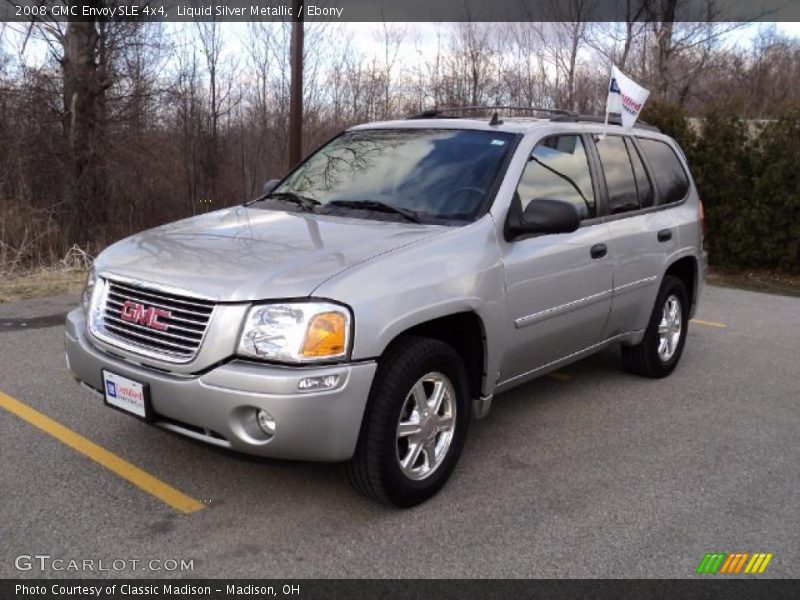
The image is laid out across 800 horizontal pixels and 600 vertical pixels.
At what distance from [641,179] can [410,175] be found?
1.99m

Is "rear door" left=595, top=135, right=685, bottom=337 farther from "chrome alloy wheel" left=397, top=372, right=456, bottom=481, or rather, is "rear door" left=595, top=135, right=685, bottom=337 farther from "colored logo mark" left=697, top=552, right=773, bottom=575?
"colored logo mark" left=697, top=552, right=773, bottom=575

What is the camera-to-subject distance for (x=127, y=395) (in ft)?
11.2

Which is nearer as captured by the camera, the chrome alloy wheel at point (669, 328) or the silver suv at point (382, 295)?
the silver suv at point (382, 295)

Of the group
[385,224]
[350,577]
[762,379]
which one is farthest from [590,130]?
[350,577]

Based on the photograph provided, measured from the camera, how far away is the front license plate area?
11.0 ft

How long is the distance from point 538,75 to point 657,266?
768 inches

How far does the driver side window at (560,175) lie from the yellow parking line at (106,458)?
2.32 metres

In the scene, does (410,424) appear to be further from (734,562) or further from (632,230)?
(632,230)

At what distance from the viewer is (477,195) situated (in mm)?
4094

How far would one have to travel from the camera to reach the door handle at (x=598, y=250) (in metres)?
4.65

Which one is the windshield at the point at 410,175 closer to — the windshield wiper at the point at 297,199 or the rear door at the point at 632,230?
the windshield wiper at the point at 297,199

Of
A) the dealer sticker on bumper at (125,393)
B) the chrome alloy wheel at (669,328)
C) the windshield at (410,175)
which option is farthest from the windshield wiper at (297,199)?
the chrome alloy wheel at (669,328)
